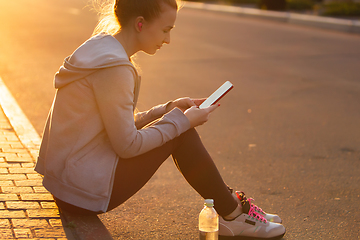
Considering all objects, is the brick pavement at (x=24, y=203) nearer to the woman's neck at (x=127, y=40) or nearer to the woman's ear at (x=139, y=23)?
the woman's neck at (x=127, y=40)

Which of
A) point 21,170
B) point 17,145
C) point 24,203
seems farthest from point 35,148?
point 24,203

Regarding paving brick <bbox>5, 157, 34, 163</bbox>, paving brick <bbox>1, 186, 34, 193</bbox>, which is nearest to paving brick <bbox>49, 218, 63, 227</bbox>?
paving brick <bbox>1, 186, 34, 193</bbox>

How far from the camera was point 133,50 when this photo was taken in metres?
2.67

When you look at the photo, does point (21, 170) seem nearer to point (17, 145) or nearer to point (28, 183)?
point (28, 183)

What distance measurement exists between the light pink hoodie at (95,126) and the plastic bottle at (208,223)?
446 mm

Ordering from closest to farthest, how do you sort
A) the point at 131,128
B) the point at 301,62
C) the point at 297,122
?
the point at 131,128 < the point at 297,122 < the point at 301,62

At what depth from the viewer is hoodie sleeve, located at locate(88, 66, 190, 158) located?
2.39 metres

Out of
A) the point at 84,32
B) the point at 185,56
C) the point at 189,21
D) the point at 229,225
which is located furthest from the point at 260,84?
the point at 189,21

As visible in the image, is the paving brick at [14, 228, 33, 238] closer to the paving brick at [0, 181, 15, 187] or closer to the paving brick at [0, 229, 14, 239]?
the paving brick at [0, 229, 14, 239]

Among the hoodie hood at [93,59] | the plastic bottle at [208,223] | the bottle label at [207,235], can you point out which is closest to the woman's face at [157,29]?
the hoodie hood at [93,59]

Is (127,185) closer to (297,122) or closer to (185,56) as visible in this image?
(297,122)

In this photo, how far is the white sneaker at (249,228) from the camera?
2873mm

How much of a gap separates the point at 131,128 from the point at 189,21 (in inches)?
607

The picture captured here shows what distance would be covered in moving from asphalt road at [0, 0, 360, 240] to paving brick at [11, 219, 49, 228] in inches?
17.4
